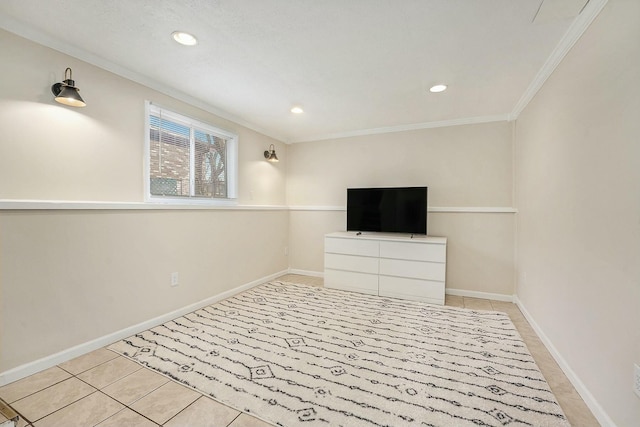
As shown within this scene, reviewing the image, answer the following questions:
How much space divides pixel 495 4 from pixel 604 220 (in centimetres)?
137

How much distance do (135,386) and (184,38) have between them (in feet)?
7.77

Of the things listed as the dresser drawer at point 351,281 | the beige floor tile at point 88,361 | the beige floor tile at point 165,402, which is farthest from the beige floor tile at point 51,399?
the dresser drawer at point 351,281

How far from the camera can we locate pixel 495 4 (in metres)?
1.53

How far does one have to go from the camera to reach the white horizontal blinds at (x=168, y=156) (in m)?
2.61

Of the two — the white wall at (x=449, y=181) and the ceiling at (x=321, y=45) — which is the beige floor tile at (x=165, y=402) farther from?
the white wall at (x=449, y=181)

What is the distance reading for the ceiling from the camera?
159 cm

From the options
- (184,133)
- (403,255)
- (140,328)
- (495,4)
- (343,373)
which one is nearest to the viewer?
(495,4)

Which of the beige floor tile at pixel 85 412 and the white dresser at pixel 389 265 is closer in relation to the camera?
the beige floor tile at pixel 85 412

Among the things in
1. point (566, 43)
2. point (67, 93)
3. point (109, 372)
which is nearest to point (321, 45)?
point (566, 43)

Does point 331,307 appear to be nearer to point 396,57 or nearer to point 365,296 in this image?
point 365,296

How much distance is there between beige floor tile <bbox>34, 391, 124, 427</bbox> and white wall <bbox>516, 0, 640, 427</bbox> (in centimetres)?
261

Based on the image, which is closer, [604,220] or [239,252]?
[604,220]

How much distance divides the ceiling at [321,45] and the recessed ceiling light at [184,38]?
4 cm

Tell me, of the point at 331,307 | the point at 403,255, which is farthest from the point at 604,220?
the point at 331,307
